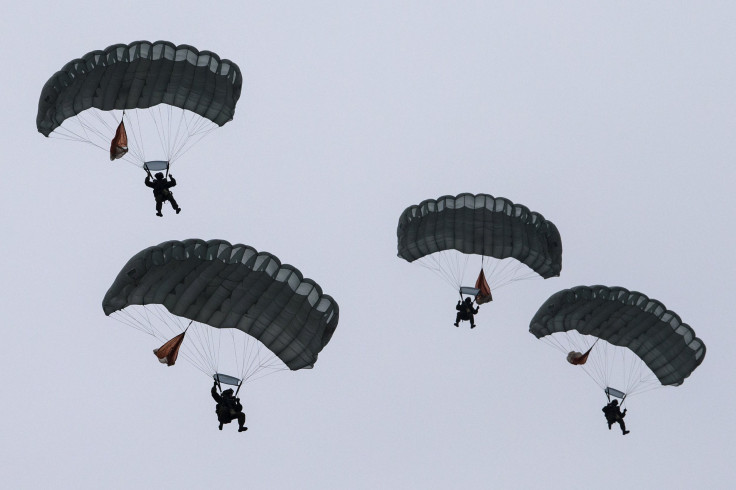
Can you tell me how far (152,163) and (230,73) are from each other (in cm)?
338

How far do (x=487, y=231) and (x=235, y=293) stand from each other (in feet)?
32.8

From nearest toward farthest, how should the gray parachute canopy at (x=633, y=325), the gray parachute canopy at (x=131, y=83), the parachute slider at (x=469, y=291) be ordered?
the gray parachute canopy at (x=633, y=325) → the gray parachute canopy at (x=131, y=83) → the parachute slider at (x=469, y=291)

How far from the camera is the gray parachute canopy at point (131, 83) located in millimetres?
40219

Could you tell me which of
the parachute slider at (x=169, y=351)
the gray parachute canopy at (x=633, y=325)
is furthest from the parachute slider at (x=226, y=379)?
the gray parachute canopy at (x=633, y=325)

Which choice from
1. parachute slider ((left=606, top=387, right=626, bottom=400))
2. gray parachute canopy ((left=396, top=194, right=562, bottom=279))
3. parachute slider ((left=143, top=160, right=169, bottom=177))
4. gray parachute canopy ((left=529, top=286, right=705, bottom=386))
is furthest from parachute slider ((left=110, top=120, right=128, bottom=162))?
parachute slider ((left=606, top=387, right=626, bottom=400))

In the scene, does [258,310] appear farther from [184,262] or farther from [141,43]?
[141,43]

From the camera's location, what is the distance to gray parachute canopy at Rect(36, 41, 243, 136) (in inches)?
1583

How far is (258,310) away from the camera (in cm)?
3541

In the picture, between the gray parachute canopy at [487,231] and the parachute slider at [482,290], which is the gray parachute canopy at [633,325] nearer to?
the gray parachute canopy at [487,231]

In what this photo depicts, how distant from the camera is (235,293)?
35531mm

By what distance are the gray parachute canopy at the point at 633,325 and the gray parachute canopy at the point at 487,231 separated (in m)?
2.62

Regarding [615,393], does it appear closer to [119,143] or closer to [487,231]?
[487,231]

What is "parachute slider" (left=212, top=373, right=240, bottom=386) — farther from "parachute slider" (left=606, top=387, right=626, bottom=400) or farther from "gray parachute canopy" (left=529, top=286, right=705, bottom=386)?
"parachute slider" (left=606, top=387, right=626, bottom=400)

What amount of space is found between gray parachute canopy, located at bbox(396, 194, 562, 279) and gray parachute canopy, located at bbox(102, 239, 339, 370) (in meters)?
7.78
